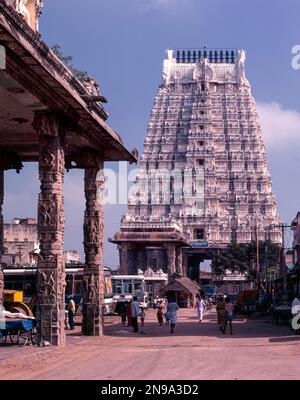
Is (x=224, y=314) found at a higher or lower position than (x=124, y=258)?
lower

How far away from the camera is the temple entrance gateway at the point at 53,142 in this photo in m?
15.6

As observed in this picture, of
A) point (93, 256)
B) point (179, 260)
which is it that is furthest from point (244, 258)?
point (93, 256)

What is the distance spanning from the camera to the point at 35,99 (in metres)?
17.7

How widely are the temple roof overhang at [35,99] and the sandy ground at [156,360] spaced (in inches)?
250

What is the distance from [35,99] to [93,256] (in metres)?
7.43

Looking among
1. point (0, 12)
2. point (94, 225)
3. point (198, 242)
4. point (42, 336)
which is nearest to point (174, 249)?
point (198, 242)

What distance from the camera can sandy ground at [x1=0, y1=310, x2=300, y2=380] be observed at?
40.0 ft

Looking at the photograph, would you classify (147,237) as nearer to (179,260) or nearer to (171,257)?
(171,257)

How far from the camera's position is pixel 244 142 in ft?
349

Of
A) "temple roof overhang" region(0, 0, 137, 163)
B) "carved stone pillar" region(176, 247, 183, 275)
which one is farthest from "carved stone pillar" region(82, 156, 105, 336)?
"carved stone pillar" region(176, 247, 183, 275)

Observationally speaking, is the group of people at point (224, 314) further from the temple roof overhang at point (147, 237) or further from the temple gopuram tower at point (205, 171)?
the temple gopuram tower at point (205, 171)

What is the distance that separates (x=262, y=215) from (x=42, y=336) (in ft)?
285

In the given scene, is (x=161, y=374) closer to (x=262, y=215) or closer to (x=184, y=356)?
(x=184, y=356)

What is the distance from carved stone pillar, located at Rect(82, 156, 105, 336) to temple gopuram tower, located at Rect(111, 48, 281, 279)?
239ft
